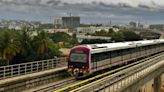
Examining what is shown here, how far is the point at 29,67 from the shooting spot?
38438 millimetres

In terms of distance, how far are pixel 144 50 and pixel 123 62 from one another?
15052 mm

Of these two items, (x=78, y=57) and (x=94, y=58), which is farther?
(x=94, y=58)

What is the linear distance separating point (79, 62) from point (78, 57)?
0.57 meters

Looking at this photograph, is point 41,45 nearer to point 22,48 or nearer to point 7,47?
point 22,48

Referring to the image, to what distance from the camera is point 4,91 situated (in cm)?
2775

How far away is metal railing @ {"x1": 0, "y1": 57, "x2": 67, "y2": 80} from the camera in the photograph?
31.4m

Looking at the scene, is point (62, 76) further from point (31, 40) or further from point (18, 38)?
point (31, 40)

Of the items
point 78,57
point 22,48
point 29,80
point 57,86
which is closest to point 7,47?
point 22,48

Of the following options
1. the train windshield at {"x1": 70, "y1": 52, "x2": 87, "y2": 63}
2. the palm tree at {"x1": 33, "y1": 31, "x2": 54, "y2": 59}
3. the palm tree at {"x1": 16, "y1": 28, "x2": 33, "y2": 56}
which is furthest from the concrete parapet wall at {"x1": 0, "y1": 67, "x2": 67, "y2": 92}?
the palm tree at {"x1": 33, "y1": 31, "x2": 54, "y2": 59}

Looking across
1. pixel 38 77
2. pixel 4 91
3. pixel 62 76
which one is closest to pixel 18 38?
pixel 62 76

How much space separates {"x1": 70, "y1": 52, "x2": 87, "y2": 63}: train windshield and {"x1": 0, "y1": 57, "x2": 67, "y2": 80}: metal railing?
3290 millimetres

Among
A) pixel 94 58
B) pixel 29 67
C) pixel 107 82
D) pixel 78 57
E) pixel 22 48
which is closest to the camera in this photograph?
pixel 107 82

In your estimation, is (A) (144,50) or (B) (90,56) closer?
(B) (90,56)

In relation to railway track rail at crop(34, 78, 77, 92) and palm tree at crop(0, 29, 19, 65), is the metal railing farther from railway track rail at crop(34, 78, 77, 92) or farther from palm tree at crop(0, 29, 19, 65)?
palm tree at crop(0, 29, 19, 65)
